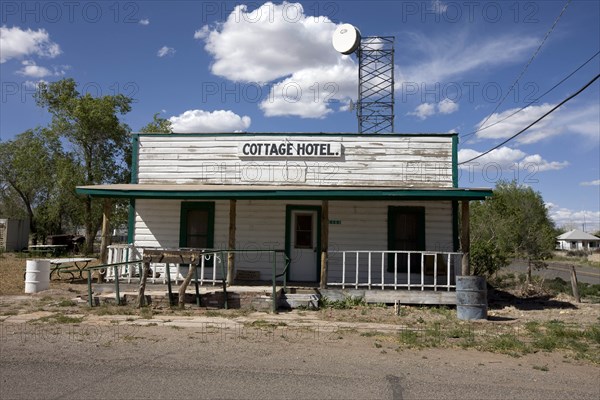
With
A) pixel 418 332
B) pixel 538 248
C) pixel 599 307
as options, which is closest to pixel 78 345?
pixel 418 332

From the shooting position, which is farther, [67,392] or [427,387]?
[427,387]

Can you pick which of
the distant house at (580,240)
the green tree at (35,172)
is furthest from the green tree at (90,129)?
the distant house at (580,240)

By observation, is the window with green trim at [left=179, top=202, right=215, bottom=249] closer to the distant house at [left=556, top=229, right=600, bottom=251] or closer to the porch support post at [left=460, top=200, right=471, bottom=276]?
the porch support post at [left=460, top=200, right=471, bottom=276]

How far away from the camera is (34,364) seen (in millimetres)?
6164

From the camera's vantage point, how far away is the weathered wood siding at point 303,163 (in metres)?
13.3

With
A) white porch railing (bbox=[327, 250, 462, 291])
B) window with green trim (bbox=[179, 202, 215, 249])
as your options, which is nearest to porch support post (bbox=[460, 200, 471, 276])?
white porch railing (bbox=[327, 250, 462, 291])

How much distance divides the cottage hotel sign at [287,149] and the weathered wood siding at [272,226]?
52.5 inches

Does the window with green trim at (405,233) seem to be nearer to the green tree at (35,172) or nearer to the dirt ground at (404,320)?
the dirt ground at (404,320)

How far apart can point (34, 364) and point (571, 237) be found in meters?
93.0

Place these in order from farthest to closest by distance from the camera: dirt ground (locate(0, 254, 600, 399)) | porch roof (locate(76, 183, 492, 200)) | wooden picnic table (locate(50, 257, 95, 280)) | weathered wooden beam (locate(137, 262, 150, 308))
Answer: wooden picnic table (locate(50, 257, 95, 280))
porch roof (locate(76, 183, 492, 200))
weathered wooden beam (locate(137, 262, 150, 308))
dirt ground (locate(0, 254, 600, 399))

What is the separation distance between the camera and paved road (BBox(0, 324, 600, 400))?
5.29 meters

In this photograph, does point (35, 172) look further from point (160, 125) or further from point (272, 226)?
point (272, 226)

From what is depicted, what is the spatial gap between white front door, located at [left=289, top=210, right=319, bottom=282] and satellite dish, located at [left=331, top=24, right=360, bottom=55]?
6.17 m

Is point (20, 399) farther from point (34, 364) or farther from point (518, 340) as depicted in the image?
point (518, 340)
